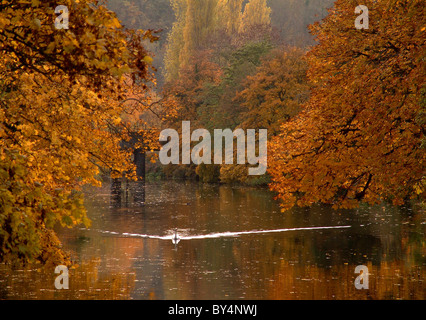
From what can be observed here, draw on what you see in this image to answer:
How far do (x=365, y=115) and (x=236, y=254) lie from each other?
11645 mm

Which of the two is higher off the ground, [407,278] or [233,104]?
[233,104]

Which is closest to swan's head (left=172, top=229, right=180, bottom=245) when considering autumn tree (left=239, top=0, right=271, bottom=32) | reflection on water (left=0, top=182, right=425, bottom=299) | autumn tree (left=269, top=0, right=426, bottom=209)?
reflection on water (left=0, top=182, right=425, bottom=299)

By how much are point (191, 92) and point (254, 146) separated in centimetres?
1874

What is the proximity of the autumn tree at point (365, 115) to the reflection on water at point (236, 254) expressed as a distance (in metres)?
3.18

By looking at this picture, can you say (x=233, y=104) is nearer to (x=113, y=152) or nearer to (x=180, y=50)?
(x=180, y=50)

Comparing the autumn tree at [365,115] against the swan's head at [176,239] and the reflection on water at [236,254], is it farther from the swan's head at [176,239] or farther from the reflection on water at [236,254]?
the swan's head at [176,239]

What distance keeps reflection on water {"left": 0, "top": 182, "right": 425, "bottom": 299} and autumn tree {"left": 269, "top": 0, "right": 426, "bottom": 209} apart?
125 inches

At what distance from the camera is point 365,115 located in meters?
19.0

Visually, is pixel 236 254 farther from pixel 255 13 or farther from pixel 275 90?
pixel 255 13

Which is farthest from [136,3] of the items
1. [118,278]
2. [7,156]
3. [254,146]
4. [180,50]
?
[7,156]

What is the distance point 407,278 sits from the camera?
73.0 ft

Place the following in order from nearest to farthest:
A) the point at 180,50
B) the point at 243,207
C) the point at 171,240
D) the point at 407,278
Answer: the point at 407,278, the point at 171,240, the point at 243,207, the point at 180,50

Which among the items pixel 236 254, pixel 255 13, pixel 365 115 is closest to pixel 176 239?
pixel 236 254

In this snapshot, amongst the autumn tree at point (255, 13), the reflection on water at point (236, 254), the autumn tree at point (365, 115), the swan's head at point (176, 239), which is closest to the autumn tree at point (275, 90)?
the reflection on water at point (236, 254)
